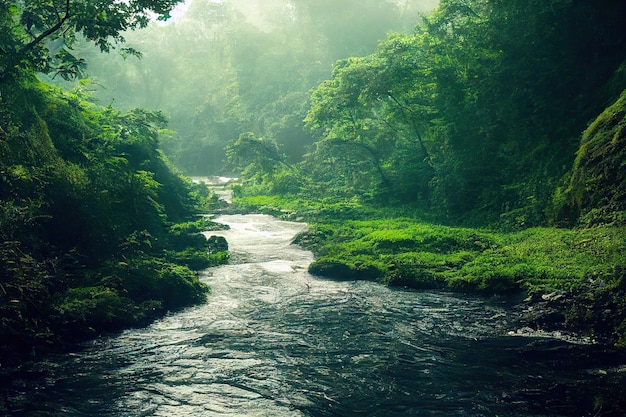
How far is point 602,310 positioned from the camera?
→ 9.80m

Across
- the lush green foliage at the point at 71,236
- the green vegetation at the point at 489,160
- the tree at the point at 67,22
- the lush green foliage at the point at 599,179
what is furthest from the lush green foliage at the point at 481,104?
the tree at the point at 67,22

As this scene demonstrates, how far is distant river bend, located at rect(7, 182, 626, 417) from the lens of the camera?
736 centimetres

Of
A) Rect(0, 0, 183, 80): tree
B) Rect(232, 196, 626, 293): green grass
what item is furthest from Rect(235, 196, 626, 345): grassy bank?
Rect(0, 0, 183, 80): tree

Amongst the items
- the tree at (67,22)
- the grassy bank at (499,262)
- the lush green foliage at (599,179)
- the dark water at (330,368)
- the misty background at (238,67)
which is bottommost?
the dark water at (330,368)

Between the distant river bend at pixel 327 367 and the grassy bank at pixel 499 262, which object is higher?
the grassy bank at pixel 499 262

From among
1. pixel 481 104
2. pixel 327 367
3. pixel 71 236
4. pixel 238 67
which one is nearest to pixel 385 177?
pixel 481 104

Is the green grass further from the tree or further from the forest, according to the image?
the tree

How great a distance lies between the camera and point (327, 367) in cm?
886

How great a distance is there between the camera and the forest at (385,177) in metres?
11.1

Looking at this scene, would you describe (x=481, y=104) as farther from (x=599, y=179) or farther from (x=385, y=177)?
(x=385, y=177)

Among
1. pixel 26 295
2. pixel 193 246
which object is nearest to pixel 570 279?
pixel 26 295

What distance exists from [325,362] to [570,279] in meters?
5.82

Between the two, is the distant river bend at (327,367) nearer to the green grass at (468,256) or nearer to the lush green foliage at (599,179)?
the green grass at (468,256)

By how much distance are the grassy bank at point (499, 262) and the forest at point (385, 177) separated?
6 centimetres
